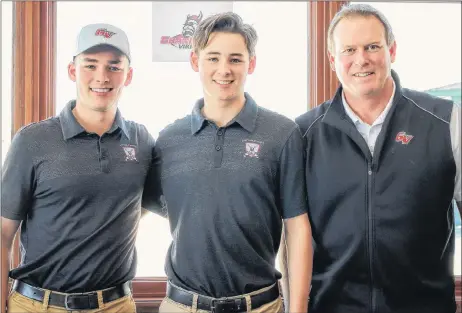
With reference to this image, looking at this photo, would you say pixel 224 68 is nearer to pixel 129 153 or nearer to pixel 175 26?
pixel 129 153

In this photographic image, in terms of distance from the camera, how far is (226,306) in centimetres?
169

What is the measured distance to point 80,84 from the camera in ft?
6.34

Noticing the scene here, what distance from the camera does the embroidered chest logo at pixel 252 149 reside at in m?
1.77

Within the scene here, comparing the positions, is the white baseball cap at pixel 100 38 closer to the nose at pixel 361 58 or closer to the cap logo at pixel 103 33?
the cap logo at pixel 103 33

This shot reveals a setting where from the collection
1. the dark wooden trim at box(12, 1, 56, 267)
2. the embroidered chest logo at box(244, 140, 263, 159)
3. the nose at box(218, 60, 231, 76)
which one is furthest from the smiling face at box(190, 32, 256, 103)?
the dark wooden trim at box(12, 1, 56, 267)

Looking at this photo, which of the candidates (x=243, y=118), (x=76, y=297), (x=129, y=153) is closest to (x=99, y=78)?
(x=129, y=153)

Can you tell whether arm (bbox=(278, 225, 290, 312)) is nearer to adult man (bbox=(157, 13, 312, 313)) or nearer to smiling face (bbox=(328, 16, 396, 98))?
adult man (bbox=(157, 13, 312, 313))

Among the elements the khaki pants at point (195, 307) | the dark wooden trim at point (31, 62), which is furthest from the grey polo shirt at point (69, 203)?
the dark wooden trim at point (31, 62)

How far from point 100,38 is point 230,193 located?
787 mm

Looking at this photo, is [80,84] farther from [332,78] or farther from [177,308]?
[332,78]

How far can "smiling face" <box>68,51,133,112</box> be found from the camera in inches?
75.2

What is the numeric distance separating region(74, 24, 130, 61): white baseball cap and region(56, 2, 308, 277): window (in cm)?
60

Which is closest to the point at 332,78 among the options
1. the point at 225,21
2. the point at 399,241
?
the point at 225,21

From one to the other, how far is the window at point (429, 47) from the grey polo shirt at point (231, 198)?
1182mm
